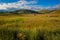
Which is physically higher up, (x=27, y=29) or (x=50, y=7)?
(x=50, y=7)

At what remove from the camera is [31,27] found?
416 cm

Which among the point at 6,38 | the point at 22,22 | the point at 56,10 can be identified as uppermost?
the point at 56,10

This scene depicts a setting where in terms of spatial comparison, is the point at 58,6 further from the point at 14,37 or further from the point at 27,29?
the point at 14,37

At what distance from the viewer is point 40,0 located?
14.1ft

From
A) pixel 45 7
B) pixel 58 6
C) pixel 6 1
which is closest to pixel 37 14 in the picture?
pixel 45 7

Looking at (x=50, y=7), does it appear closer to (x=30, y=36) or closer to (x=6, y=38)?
(x=30, y=36)

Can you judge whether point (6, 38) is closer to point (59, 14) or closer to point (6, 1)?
point (6, 1)

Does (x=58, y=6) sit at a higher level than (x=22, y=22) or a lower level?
higher

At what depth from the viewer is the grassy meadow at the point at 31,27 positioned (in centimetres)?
412

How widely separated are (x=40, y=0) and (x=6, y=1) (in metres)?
0.83

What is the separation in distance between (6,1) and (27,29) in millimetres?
870

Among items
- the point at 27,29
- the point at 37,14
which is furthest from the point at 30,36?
the point at 37,14

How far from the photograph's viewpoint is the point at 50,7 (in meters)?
4.32

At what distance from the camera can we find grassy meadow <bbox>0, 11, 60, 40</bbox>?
412 cm
